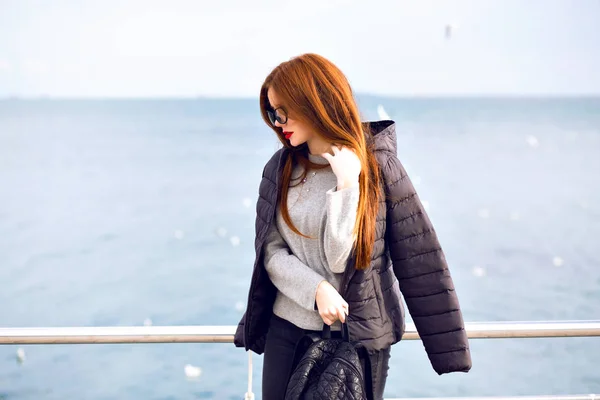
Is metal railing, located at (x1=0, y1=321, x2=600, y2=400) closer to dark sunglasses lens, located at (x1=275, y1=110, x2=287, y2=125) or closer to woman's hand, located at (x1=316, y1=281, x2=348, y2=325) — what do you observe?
woman's hand, located at (x1=316, y1=281, x2=348, y2=325)

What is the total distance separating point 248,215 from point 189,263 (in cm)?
598

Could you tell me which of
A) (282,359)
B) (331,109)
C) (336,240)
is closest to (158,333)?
(282,359)

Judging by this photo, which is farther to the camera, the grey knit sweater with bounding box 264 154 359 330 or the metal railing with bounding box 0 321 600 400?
the metal railing with bounding box 0 321 600 400

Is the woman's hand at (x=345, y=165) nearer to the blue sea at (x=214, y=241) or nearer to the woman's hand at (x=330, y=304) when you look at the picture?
the woman's hand at (x=330, y=304)

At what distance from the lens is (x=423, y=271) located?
164 centimetres

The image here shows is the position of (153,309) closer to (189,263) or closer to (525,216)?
(189,263)

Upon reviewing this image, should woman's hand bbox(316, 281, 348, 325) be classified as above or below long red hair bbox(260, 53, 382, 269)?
below

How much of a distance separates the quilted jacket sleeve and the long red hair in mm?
67

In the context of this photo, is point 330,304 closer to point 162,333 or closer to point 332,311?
point 332,311

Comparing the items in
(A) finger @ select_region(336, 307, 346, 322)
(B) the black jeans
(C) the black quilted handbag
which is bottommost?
(B) the black jeans

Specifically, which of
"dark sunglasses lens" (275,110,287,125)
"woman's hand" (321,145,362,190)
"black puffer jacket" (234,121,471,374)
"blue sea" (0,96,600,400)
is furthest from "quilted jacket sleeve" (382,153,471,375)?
"blue sea" (0,96,600,400)

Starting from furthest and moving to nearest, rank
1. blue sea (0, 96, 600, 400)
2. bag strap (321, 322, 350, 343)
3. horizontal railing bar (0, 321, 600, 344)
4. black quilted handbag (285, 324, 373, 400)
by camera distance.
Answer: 1. blue sea (0, 96, 600, 400)
2. horizontal railing bar (0, 321, 600, 344)
3. bag strap (321, 322, 350, 343)
4. black quilted handbag (285, 324, 373, 400)

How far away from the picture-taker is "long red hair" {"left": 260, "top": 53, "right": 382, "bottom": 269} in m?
1.54

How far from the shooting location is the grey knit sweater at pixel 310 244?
1.54m
